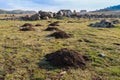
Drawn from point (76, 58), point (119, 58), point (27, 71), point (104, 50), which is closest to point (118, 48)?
point (104, 50)

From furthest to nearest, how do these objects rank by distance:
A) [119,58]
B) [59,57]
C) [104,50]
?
[104,50] < [119,58] < [59,57]

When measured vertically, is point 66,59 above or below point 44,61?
above

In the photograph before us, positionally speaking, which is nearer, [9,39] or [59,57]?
[59,57]

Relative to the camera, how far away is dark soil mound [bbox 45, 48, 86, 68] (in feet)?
69.6

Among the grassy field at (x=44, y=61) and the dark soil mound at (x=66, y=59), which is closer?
the grassy field at (x=44, y=61)

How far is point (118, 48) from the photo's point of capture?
92.5 ft

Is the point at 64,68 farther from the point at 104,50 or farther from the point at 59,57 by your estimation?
the point at 104,50

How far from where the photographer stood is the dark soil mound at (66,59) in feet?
69.6

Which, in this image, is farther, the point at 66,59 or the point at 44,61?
the point at 44,61

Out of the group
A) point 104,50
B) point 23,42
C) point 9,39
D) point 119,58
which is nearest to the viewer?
point 119,58

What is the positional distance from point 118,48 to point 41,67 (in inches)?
409

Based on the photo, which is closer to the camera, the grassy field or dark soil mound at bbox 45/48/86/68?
the grassy field

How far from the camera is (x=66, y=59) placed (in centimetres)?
2141

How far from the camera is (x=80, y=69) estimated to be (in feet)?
68.8
